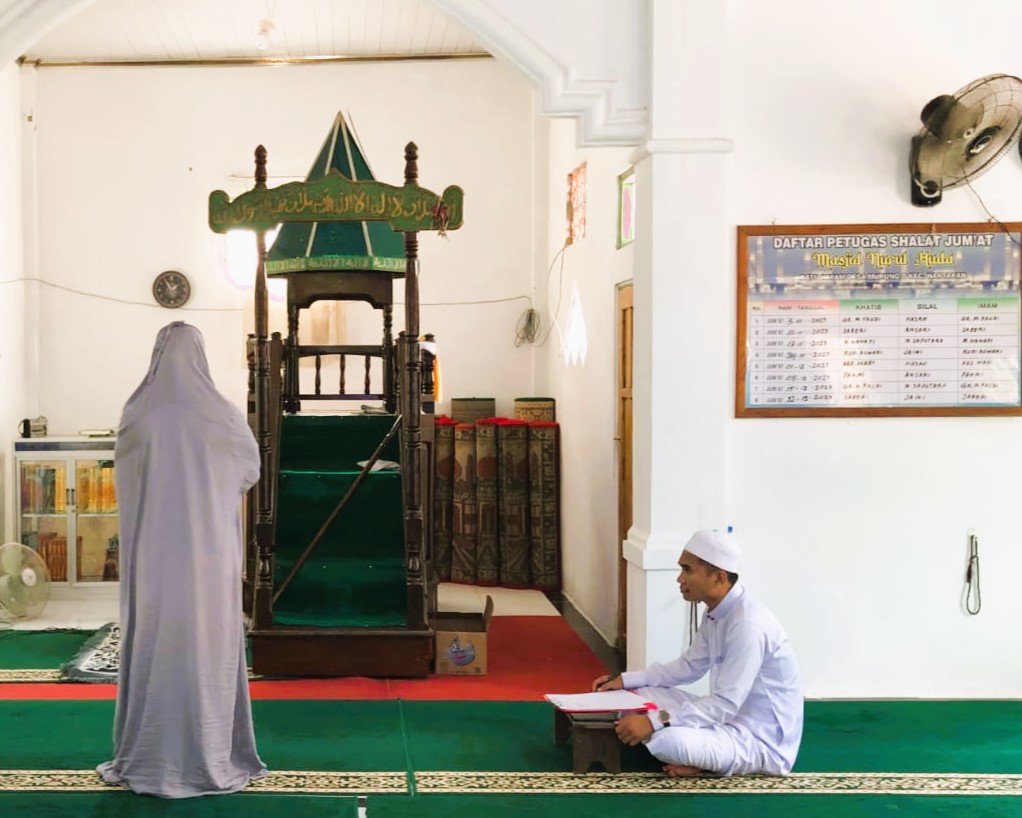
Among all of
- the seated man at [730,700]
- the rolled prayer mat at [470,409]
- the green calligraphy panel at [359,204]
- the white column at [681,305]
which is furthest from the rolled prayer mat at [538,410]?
the seated man at [730,700]

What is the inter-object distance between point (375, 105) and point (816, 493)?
5.90m

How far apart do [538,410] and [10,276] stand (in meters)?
4.32

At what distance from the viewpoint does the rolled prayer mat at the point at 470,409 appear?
938 centimetres

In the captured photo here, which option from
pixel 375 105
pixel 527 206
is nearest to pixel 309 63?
pixel 375 105

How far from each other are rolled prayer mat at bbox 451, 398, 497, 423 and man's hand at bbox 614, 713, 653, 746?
→ 5.48 metres

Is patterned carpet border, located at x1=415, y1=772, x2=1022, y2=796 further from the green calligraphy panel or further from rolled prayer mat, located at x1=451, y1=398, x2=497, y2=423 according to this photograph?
rolled prayer mat, located at x1=451, y1=398, x2=497, y2=423

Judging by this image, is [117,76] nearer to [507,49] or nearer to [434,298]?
[434,298]

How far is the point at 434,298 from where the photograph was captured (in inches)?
379

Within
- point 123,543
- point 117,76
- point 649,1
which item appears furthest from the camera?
point 117,76

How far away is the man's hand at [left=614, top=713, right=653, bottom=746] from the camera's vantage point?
A: 401 centimetres

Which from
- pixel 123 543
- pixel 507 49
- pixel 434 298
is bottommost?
pixel 123 543

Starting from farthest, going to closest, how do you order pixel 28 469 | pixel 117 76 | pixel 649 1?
1. pixel 117 76
2. pixel 28 469
3. pixel 649 1

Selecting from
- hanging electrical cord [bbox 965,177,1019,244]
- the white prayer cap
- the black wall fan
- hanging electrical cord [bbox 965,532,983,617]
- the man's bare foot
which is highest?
the black wall fan

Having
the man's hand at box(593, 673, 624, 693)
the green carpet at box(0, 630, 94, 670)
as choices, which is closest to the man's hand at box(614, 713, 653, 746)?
the man's hand at box(593, 673, 624, 693)
